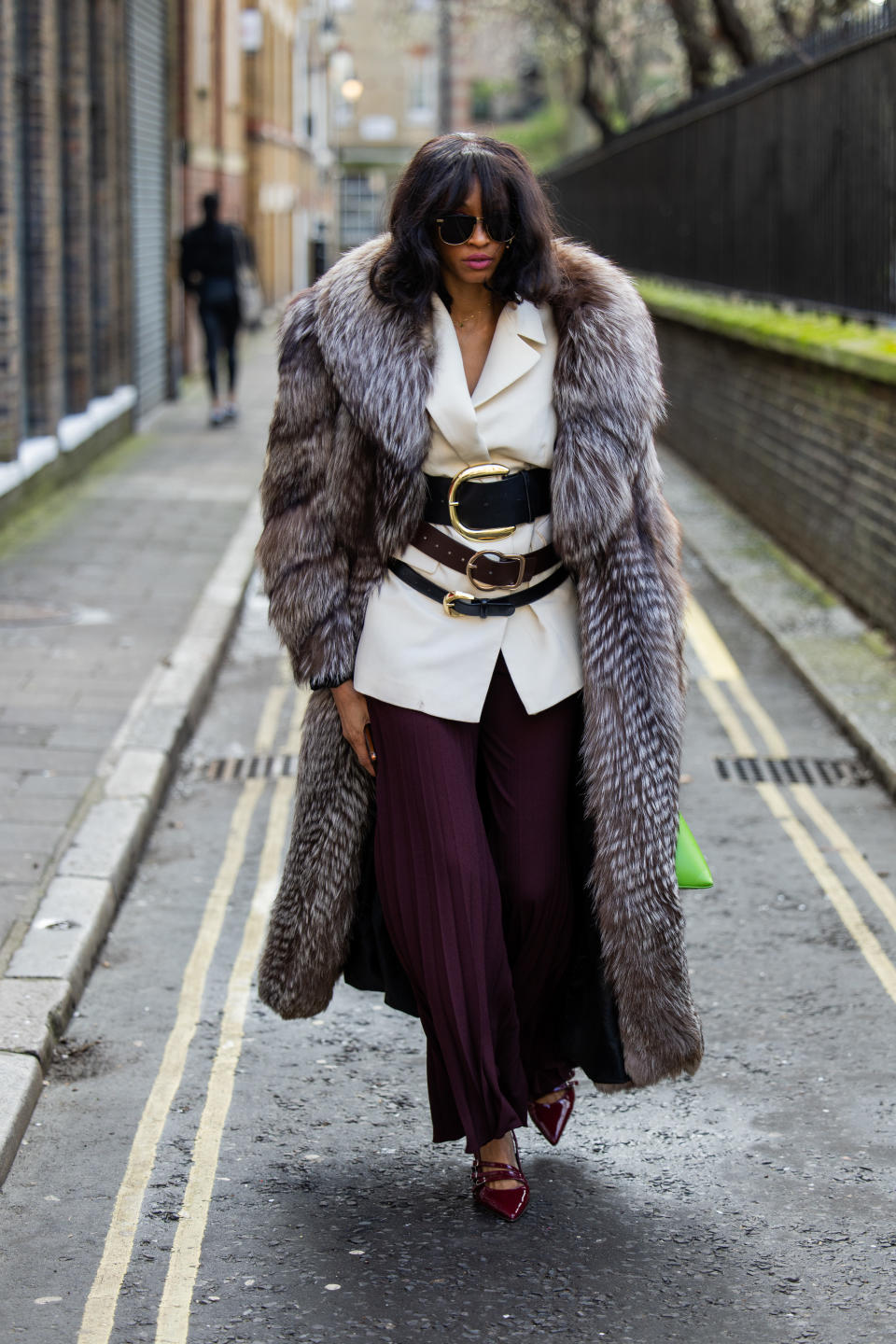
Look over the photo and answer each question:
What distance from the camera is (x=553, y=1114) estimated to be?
393cm

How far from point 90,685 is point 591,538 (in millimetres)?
4844

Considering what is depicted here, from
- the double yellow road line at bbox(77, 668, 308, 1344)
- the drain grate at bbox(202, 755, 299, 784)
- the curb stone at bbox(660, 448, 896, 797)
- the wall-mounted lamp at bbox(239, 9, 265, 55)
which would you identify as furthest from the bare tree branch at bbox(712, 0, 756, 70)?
the double yellow road line at bbox(77, 668, 308, 1344)

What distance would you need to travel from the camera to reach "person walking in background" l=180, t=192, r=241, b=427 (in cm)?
1705

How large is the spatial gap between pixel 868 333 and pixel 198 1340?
807 centimetres

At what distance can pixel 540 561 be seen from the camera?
11.9ft

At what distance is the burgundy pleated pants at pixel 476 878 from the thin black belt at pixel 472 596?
110mm

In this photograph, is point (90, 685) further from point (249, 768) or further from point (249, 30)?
point (249, 30)

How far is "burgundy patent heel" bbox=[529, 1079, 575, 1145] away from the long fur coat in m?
0.19

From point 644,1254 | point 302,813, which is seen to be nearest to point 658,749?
point 302,813

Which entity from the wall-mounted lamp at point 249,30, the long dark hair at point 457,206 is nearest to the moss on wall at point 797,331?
the long dark hair at point 457,206

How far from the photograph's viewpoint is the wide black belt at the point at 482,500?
3541mm

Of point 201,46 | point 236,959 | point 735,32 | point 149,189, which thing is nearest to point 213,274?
point 149,189

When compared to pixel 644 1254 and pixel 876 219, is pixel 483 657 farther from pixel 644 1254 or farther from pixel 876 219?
pixel 876 219

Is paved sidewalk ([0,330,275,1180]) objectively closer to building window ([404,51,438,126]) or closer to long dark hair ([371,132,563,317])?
long dark hair ([371,132,563,317])
